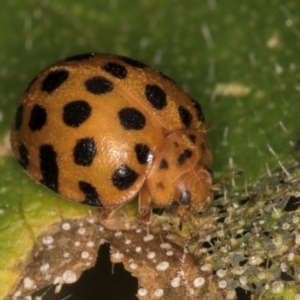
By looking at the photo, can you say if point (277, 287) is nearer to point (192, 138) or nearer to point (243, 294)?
point (243, 294)

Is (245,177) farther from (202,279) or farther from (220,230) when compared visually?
(202,279)

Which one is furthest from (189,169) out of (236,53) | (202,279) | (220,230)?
(236,53)

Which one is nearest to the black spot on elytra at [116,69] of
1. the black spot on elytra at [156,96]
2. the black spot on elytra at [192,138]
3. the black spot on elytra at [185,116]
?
the black spot on elytra at [156,96]

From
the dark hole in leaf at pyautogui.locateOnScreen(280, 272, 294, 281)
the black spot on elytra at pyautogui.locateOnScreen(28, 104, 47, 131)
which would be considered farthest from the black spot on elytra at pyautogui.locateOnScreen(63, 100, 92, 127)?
the dark hole in leaf at pyautogui.locateOnScreen(280, 272, 294, 281)

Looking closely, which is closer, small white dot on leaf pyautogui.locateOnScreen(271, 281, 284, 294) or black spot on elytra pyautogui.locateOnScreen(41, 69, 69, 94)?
small white dot on leaf pyautogui.locateOnScreen(271, 281, 284, 294)

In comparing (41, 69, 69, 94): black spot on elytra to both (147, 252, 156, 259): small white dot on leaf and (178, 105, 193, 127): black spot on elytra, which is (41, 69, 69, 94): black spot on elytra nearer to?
(178, 105, 193, 127): black spot on elytra
